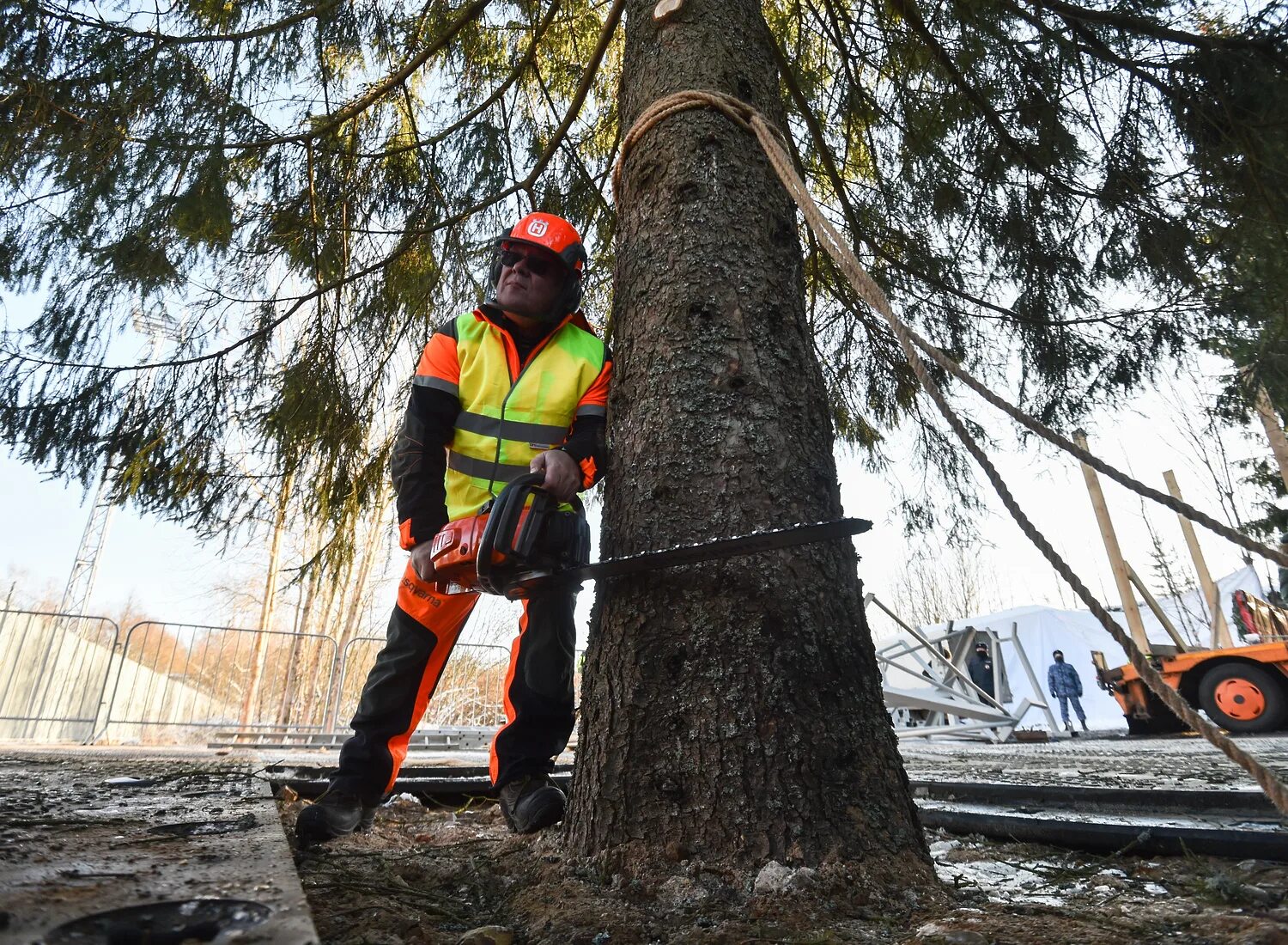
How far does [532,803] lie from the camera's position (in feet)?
5.55

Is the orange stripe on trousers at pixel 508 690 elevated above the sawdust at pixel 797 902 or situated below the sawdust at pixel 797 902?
above

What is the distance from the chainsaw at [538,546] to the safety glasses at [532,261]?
76 centimetres

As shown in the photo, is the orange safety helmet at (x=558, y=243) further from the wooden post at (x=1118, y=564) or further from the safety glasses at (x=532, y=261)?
the wooden post at (x=1118, y=564)

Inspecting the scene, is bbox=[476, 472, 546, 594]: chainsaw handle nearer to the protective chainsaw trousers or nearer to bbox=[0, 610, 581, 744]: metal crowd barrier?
the protective chainsaw trousers

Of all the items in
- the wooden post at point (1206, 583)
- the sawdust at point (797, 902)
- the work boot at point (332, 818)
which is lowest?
the sawdust at point (797, 902)

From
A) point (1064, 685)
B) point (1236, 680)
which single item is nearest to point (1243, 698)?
point (1236, 680)

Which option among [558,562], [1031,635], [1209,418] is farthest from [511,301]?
[1031,635]

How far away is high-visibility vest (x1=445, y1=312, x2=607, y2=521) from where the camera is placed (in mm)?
1973

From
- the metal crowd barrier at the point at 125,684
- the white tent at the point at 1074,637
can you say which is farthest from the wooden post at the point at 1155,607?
the metal crowd barrier at the point at 125,684

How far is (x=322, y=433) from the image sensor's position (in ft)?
11.0

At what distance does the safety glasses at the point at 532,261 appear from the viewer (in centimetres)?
212

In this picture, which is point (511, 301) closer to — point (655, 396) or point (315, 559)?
point (655, 396)

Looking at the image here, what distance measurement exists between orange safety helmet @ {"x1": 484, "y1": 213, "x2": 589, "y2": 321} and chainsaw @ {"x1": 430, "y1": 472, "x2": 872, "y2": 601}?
687 mm

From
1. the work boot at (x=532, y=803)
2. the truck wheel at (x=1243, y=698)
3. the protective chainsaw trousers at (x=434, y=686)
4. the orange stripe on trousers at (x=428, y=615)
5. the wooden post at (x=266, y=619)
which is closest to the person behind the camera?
the work boot at (x=532, y=803)
